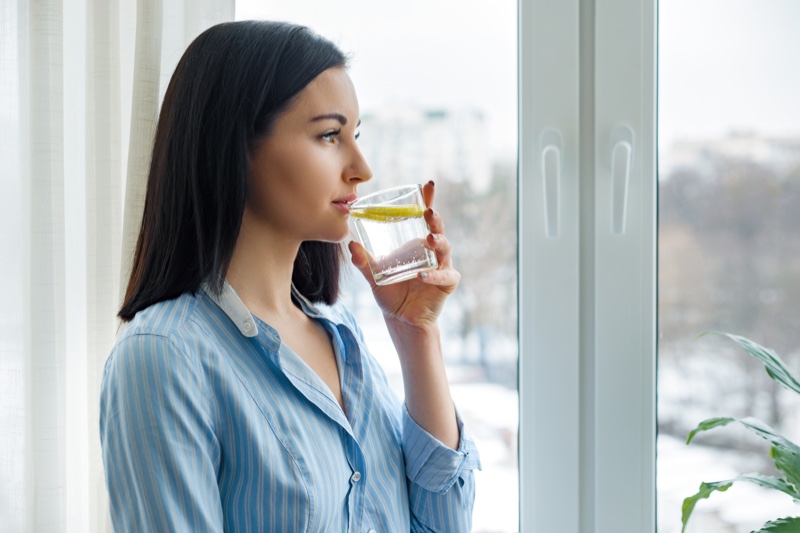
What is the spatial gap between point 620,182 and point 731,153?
21cm

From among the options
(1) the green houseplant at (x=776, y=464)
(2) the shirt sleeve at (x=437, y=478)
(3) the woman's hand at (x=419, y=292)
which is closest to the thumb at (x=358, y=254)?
(3) the woman's hand at (x=419, y=292)

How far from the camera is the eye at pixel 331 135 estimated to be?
0.99 m

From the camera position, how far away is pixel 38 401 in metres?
1.29

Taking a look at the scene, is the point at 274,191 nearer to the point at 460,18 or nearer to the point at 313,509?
the point at 313,509

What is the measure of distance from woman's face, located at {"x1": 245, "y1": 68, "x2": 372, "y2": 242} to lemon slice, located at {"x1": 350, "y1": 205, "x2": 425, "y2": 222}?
0.02 meters

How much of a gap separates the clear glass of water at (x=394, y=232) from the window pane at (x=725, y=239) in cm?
54

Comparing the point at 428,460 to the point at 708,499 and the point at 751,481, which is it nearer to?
the point at 751,481

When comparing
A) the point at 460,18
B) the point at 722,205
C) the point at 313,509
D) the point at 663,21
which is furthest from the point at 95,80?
the point at 722,205

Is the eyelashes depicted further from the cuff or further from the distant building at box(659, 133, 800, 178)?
the distant building at box(659, 133, 800, 178)

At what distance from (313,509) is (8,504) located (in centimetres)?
70

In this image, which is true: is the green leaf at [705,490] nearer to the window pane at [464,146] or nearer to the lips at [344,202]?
the window pane at [464,146]

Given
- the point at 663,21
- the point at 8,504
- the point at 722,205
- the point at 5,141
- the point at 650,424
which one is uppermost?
the point at 663,21

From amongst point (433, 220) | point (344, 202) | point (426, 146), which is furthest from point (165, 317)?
point (426, 146)

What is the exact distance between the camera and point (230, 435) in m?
0.88
